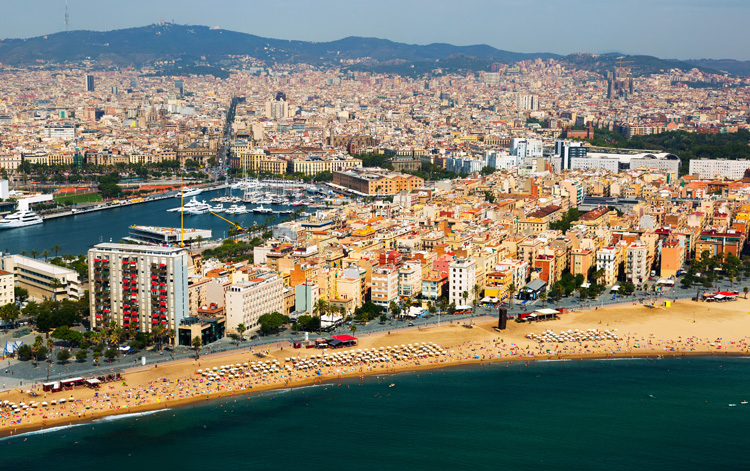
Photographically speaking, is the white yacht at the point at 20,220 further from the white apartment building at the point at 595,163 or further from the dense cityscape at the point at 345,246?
the white apartment building at the point at 595,163

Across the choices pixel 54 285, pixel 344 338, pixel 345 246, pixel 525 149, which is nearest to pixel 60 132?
pixel 525 149

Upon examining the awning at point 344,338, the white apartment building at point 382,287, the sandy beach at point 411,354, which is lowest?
the sandy beach at point 411,354

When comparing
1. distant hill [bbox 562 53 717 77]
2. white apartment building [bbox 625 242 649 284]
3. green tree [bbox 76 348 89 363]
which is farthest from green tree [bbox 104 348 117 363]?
distant hill [bbox 562 53 717 77]

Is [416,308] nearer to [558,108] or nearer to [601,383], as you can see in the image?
[601,383]

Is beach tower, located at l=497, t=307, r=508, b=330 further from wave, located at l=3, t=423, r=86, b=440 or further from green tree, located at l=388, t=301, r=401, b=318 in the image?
wave, located at l=3, t=423, r=86, b=440

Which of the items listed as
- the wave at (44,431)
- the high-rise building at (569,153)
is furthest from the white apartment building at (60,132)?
the wave at (44,431)

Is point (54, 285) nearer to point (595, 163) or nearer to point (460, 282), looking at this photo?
point (460, 282)
